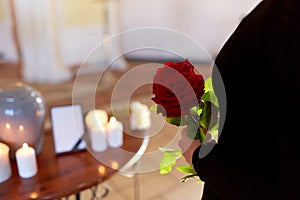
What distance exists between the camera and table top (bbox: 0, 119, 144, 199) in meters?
0.84

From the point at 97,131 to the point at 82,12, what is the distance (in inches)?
145

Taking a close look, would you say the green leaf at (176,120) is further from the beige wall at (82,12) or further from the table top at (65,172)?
the beige wall at (82,12)

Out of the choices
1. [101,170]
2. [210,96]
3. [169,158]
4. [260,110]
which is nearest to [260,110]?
[260,110]

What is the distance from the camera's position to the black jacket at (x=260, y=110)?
0.39 meters

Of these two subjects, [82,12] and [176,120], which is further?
[82,12]

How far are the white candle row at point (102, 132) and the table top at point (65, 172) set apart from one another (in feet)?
0.07

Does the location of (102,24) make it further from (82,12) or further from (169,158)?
(169,158)

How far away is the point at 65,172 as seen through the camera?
0.94m

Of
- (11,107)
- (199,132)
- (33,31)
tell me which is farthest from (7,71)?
(199,132)

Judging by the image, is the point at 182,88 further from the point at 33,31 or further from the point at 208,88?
the point at 33,31

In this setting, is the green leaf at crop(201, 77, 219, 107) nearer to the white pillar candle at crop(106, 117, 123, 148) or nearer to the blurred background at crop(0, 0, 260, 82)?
the white pillar candle at crop(106, 117, 123, 148)

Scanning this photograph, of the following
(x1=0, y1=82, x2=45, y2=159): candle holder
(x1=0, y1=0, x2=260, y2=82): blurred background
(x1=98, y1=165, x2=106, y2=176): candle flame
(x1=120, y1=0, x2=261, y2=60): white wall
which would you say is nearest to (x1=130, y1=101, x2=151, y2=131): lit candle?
(x1=98, y1=165, x2=106, y2=176): candle flame

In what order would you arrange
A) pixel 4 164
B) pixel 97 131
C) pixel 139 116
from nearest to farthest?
pixel 4 164 < pixel 97 131 < pixel 139 116

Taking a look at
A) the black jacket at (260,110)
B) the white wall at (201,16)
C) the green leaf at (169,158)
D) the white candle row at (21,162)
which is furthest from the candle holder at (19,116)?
the white wall at (201,16)
